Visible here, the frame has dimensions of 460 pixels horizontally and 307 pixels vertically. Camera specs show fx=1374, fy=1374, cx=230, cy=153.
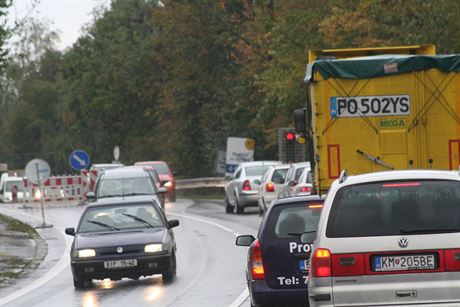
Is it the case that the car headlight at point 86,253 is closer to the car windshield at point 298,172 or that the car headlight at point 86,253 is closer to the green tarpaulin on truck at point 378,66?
the green tarpaulin on truck at point 378,66

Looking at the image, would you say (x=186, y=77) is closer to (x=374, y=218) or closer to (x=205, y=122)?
(x=205, y=122)

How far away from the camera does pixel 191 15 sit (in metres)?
77.3

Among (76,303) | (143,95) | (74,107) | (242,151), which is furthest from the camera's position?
(74,107)

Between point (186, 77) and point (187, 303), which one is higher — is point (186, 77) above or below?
above

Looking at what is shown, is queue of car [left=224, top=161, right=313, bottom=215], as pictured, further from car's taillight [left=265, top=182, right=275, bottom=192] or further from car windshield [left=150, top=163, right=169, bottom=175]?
car windshield [left=150, top=163, right=169, bottom=175]

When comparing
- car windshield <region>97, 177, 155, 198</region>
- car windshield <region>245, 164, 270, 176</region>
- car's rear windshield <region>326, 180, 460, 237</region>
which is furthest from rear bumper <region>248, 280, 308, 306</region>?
car windshield <region>245, 164, 270, 176</region>

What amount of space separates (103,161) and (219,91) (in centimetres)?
3519

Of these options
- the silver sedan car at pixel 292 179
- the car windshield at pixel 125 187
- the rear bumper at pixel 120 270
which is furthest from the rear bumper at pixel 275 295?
the car windshield at pixel 125 187

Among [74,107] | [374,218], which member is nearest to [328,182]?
[374,218]

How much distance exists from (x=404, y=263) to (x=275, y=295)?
4.02m

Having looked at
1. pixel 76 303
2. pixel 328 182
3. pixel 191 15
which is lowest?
pixel 76 303

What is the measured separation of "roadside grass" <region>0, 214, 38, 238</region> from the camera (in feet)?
123

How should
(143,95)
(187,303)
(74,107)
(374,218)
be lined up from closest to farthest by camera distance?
(374,218) → (187,303) → (143,95) → (74,107)

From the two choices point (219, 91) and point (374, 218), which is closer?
point (374, 218)
